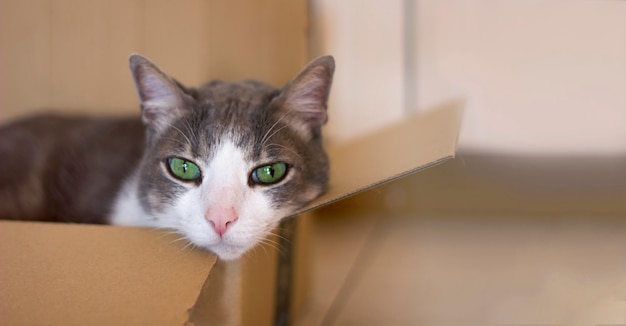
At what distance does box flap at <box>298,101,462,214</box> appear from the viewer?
0.95 meters

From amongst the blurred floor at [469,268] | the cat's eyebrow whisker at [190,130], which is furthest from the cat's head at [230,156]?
the blurred floor at [469,268]

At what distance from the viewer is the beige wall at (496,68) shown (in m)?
1.64

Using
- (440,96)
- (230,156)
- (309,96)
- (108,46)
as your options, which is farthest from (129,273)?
(440,96)

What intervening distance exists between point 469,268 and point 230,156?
4.29 ft

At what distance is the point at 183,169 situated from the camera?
3.79ft

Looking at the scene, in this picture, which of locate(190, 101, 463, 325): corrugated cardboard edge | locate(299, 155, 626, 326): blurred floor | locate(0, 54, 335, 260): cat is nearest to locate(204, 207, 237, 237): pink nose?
locate(0, 54, 335, 260): cat

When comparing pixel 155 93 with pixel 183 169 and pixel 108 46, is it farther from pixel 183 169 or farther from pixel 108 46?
pixel 108 46

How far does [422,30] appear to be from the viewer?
214 centimetres

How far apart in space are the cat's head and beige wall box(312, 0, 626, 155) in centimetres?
95

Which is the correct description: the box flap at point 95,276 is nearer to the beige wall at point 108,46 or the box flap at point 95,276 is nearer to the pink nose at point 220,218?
the pink nose at point 220,218

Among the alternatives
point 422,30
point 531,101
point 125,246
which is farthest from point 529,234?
point 125,246

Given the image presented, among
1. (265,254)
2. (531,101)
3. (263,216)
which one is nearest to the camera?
(263,216)

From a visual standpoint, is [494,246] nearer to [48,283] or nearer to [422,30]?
[422,30]

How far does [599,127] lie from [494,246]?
27.1 inches
